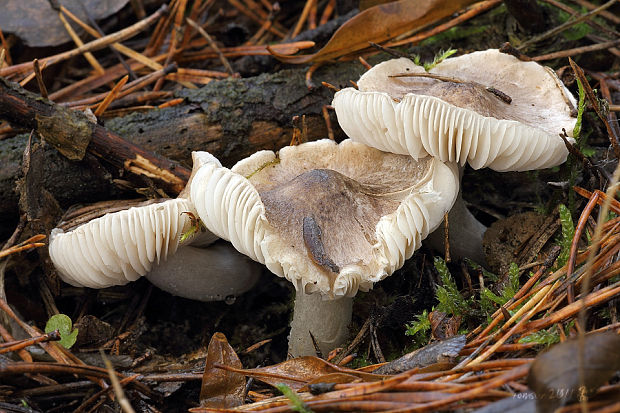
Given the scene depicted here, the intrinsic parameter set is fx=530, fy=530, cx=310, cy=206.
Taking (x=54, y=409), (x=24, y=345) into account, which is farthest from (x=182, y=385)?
(x=24, y=345)

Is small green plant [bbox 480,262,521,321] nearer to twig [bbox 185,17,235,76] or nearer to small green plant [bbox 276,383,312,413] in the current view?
small green plant [bbox 276,383,312,413]

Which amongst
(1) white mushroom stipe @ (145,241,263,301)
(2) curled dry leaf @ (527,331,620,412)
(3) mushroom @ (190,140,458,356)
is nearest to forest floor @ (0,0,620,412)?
(2) curled dry leaf @ (527,331,620,412)

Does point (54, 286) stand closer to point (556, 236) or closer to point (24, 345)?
point (24, 345)

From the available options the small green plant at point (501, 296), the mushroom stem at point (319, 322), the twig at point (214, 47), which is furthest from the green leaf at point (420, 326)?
the twig at point (214, 47)

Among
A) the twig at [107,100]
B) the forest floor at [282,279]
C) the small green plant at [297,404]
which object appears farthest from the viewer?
the twig at [107,100]

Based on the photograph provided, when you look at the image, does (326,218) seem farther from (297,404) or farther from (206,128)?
(206,128)

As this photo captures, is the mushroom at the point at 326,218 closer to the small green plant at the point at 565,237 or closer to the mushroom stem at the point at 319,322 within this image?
the mushroom stem at the point at 319,322

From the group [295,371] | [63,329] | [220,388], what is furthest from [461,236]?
[63,329]
